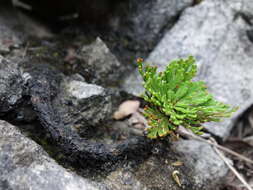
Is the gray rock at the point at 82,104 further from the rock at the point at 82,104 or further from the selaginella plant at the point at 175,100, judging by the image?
the selaginella plant at the point at 175,100

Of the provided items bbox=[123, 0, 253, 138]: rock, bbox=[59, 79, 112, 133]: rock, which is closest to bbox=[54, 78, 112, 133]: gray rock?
bbox=[59, 79, 112, 133]: rock

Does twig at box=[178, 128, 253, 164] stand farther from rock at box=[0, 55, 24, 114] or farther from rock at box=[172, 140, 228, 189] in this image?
rock at box=[0, 55, 24, 114]

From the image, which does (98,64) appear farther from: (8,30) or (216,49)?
(216,49)

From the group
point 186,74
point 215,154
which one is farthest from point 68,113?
point 215,154

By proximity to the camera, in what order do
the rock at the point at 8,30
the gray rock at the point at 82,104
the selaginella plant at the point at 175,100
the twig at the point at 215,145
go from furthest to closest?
1. the rock at the point at 8,30
2. the twig at the point at 215,145
3. the gray rock at the point at 82,104
4. the selaginella plant at the point at 175,100

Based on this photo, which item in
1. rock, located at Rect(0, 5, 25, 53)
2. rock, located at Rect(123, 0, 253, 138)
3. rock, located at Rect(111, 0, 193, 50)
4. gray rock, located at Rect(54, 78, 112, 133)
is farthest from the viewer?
rock, located at Rect(111, 0, 193, 50)

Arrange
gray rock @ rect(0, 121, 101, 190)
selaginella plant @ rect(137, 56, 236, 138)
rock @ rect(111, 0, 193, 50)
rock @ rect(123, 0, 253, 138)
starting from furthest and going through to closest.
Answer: rock @ rect(111, 0, 193, 50) → rock @ rect(123, 0, 253, 138) → selaginella plant @ rect(137, 56, 236, 138) → gray rock @ rect(0, 121, 101, 190)

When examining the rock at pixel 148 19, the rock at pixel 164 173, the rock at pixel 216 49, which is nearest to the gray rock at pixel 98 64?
the rock at pixel 216 49
